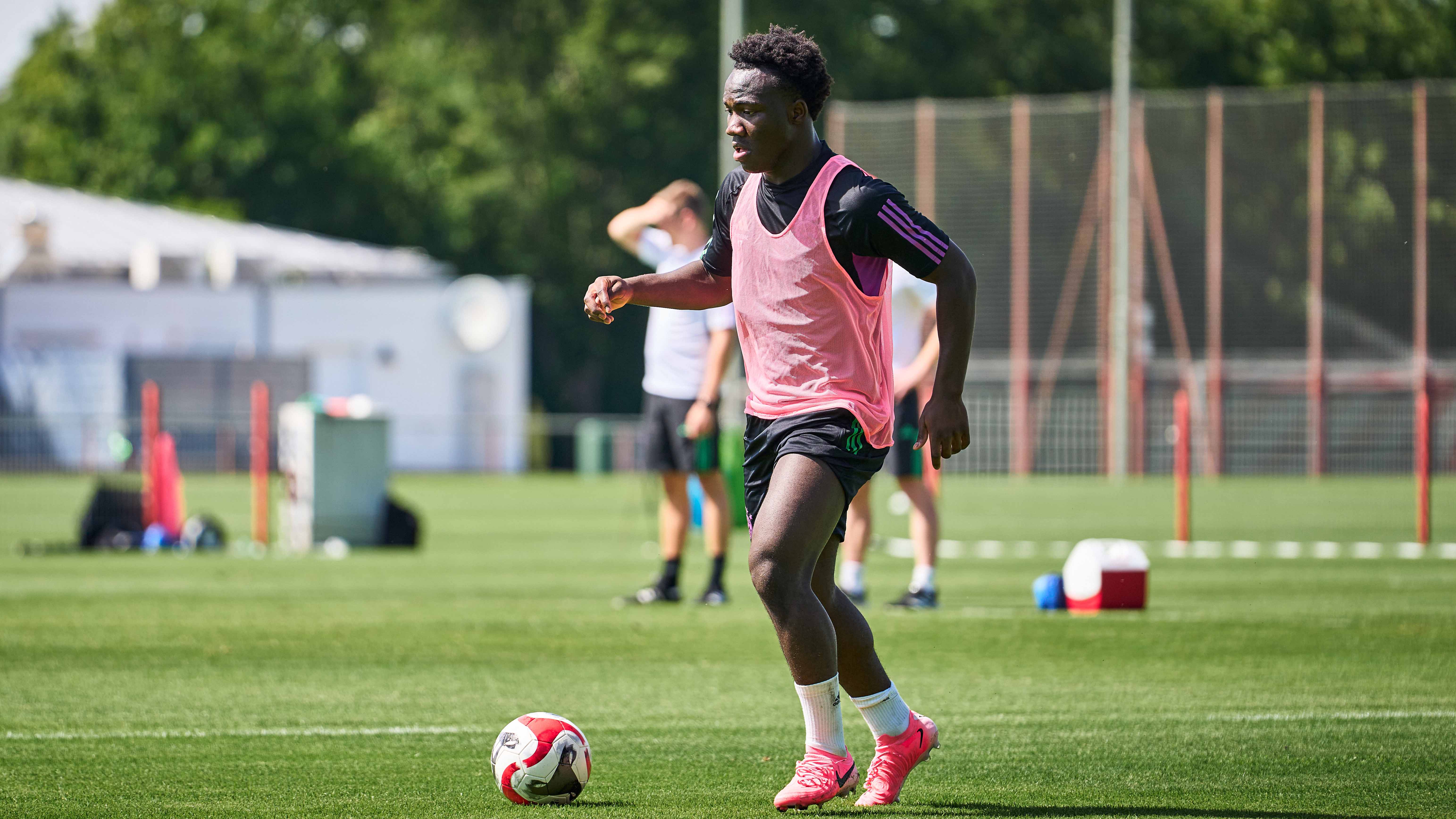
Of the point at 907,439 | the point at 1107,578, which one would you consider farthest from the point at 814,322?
the point at 1107,578

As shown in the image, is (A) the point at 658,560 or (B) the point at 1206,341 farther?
(B) the point at 1206,341

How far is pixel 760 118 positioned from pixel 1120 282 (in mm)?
22417

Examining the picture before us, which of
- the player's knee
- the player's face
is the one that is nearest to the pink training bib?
the player's face

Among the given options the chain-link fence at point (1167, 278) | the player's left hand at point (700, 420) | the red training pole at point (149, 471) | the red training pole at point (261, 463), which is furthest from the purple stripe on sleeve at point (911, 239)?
the chain-link fence at point (1167, 278)

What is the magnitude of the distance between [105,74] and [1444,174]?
43.4 meters

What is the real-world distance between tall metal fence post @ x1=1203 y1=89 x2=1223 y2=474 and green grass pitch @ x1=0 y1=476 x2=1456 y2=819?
13143 mm

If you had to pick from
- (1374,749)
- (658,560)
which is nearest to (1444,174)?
(658,560)

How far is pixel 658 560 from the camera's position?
1456cm

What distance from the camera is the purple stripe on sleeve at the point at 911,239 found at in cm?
466

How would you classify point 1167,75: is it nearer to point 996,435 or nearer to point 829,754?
point 996,435

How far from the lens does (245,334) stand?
4009 centimetres

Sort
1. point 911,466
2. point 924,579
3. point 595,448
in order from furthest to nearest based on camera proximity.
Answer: point 595,448 → point 924,579 → point 911,466

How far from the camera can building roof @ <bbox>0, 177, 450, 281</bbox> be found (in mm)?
A: 39938

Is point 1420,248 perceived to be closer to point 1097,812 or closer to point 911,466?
point 911,466
